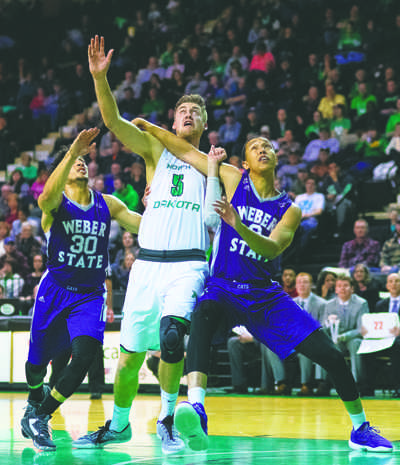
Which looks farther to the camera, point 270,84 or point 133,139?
point 270,84

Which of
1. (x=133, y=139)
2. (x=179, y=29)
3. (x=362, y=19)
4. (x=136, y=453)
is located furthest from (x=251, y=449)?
(x=179, y=29)

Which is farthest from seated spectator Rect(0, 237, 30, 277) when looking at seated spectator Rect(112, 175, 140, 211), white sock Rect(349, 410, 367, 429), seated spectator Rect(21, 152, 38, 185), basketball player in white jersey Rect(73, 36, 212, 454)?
white sock Rect(349, 410, 367, 429)

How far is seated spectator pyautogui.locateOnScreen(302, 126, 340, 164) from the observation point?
1500 centimetres

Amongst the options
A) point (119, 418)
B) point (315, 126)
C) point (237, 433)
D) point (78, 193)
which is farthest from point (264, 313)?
point (315, 126)

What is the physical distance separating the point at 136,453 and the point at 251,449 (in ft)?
2.67

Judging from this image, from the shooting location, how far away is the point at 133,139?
604 centimetres

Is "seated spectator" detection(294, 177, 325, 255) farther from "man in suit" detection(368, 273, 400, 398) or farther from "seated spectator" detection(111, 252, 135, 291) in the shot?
"seated spectator" detection(111, 252, 135, 291)

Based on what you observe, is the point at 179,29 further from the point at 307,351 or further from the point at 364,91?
the point at 307,351

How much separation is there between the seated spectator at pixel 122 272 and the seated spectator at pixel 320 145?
389cm

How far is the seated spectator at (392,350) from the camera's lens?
10.9 meters

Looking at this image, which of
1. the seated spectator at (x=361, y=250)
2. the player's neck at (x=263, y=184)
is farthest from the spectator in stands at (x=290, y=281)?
the player's neck at (x=263, y=184)

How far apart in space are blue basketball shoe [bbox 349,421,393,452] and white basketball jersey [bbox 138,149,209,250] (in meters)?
1.68

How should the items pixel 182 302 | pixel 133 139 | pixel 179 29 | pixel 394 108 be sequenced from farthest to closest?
pixel 179 29 < pixel 394 108 < pixel 133 139 < pixel 182 302

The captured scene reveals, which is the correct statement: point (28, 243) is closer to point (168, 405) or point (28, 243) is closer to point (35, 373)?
point (35, 373)
